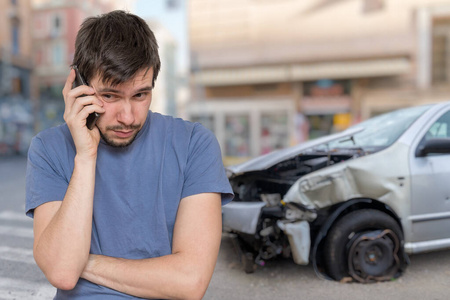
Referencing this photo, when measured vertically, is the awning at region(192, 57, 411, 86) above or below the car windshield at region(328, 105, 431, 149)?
→ above

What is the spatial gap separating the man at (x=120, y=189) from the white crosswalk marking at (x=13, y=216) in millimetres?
4960

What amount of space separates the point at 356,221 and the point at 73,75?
2861 millimetres

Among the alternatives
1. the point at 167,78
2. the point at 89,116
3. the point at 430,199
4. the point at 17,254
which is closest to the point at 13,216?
the point at 17,254

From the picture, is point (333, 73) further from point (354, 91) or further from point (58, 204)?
point (58, 204)

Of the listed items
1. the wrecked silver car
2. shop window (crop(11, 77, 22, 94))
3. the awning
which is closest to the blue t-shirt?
the wrecked silver car

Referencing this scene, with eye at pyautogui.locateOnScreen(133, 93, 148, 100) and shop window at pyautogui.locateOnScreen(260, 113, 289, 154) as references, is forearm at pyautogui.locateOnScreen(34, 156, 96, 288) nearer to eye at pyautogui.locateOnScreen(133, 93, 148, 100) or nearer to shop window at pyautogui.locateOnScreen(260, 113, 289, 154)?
eye at pyautogui.locateOnScreen(133, 93, 148, 100)

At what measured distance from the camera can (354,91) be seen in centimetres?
1572

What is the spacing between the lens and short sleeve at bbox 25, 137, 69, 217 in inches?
58.3

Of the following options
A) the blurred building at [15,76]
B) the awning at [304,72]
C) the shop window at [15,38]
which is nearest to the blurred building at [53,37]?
the blurred building at [15,76]

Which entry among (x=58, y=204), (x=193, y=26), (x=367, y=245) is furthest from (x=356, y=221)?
(x=193, y=26)

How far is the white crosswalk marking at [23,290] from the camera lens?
3.20 metres

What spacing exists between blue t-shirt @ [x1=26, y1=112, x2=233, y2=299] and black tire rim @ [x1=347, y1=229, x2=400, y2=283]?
2366 millimetres

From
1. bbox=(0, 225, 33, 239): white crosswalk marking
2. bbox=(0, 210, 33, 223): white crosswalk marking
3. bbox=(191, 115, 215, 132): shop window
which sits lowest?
bbox=(0, 210, 33, 223): white crosswalk marking

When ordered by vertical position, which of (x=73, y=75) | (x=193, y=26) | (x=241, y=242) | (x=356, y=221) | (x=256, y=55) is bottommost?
(x=241, y=242)
